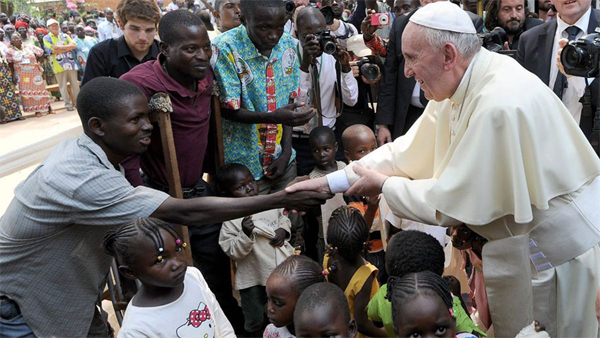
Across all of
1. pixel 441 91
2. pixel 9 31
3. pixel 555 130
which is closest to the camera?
pixel 555 130

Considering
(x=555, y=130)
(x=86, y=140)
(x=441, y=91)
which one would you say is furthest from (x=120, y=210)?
(x=555, y=130)

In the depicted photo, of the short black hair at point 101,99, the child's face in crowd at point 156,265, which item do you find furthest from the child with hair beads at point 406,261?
the short black hair at point 101,99

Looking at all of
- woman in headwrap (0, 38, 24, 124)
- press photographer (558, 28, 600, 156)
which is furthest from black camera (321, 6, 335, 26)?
woman in headwrap (0, 38, 24, 124)

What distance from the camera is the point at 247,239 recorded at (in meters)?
4.04

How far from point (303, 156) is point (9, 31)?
1351 cm

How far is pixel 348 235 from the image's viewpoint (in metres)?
3.38

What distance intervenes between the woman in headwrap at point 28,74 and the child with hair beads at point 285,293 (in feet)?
45.4

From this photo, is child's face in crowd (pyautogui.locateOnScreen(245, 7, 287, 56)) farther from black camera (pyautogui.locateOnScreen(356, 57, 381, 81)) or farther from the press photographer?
the press photographer

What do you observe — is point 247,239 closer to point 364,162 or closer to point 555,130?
point 364,162

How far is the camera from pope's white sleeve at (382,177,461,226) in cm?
290

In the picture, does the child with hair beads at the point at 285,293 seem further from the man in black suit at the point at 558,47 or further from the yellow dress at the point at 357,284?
the man in black suit at the point at 558,47

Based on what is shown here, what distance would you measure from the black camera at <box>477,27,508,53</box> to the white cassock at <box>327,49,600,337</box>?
2050 mm

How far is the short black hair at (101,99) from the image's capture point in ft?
9.52

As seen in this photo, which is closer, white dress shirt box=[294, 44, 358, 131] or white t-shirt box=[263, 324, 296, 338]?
white t-shirt box=[263, 324, 296, 338]
